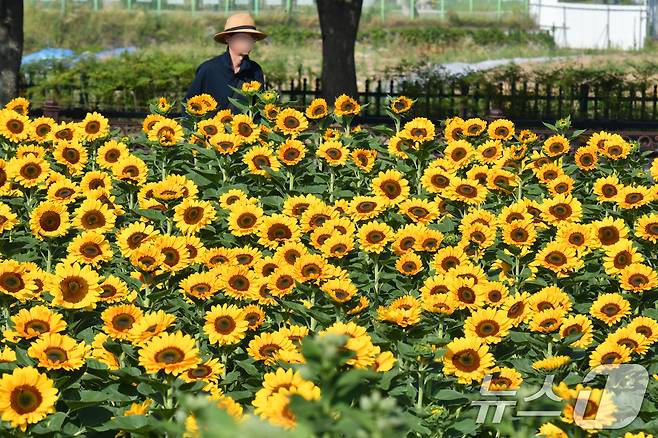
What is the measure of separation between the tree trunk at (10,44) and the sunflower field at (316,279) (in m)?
7.44

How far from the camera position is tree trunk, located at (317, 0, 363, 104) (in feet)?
59.3

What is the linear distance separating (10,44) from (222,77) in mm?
6498

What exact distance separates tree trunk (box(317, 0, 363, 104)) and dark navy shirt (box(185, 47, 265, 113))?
8.38m

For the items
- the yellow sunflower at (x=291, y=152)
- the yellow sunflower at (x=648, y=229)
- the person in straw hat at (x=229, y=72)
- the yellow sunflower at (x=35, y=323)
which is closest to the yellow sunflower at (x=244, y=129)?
the yellow sunflower at (x=291, y=152)

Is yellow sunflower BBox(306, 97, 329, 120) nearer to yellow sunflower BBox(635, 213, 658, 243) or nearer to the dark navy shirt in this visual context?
the dark navy shirt

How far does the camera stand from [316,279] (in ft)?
17.7

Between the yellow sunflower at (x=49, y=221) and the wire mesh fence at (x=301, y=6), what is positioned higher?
the wire mesh fence at (x=301, y=6)

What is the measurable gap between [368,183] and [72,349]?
343 centimetres

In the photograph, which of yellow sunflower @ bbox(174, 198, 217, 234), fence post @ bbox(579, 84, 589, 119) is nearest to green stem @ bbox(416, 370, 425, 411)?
yellow sunflower @ bbox(174, 198, 217, 234)

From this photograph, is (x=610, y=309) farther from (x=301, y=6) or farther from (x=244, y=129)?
(x=301, y=6)

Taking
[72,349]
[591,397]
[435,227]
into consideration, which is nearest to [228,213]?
[435,227]

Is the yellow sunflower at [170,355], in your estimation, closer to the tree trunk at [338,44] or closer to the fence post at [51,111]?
the fence post at [51,111]

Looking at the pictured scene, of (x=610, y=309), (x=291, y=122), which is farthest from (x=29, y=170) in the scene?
(x=610, y=309)

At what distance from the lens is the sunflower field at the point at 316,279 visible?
4434mm
